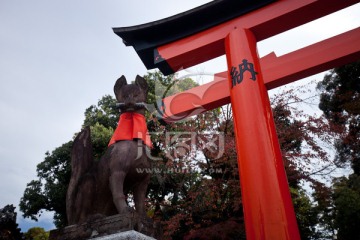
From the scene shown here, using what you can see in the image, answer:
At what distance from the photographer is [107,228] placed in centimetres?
206

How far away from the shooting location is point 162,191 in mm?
10570

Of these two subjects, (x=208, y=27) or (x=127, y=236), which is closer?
(x=127, y=236)

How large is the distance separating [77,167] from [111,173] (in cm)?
41

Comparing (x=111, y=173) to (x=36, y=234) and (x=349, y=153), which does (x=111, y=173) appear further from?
(x=36, y=234)

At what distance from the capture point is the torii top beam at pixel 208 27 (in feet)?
12.5

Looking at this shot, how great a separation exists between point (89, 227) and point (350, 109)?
11016 millimetres

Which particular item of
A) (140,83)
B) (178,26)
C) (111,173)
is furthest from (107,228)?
(178,26)

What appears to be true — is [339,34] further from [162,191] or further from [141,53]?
[162,191]

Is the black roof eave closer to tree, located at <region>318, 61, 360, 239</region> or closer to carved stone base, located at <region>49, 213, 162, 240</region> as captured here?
carved stone base, located at <region>49, 213, 162, 240</region>

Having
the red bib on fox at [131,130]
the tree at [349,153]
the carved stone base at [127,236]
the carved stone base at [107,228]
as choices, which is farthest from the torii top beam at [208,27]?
the tree at [349,153]

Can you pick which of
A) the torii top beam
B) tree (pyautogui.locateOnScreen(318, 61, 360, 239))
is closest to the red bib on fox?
the torii top beam

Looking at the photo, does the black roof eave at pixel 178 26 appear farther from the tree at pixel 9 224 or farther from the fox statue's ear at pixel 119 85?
the tree at pixel 9 224

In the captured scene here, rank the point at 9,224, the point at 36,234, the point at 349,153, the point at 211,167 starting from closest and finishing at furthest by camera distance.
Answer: the point at 211,167 → the point at 9,224 → the point at 349,153 → the point at 36,234

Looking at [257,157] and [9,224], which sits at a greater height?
[9,224]
